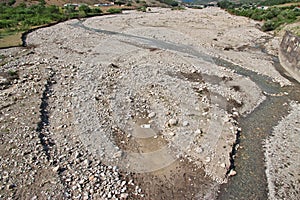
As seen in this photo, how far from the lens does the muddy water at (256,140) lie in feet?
34.0

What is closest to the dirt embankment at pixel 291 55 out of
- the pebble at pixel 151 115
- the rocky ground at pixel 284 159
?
the rocky ground at pixel 284 159

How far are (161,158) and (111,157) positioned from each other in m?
2.25

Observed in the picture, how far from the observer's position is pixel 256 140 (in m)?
13.4

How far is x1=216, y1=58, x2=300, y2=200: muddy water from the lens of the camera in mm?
10375

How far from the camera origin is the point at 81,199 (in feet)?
30.1

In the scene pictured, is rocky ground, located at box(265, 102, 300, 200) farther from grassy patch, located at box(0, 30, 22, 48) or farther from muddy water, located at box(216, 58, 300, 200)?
grassy patch, located at box(0, 30, 22, 48)

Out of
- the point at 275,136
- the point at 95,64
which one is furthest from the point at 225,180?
the point at 95,64

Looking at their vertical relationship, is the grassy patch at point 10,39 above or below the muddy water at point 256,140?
below

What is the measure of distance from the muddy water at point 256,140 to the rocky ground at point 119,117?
20.1 inches

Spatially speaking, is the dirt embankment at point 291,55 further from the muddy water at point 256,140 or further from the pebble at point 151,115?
the pebble at point 151,115

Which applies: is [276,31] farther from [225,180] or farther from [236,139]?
[225,180]

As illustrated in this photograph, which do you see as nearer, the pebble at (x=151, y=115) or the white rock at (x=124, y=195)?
the white rock at (x=124, y=195)

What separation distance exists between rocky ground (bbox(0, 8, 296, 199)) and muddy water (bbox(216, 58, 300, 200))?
1.68 ft

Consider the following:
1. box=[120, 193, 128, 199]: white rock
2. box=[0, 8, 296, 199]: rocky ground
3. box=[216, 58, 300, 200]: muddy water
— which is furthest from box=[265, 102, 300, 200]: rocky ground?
box=[120, 193, 128, 199]: white rock
